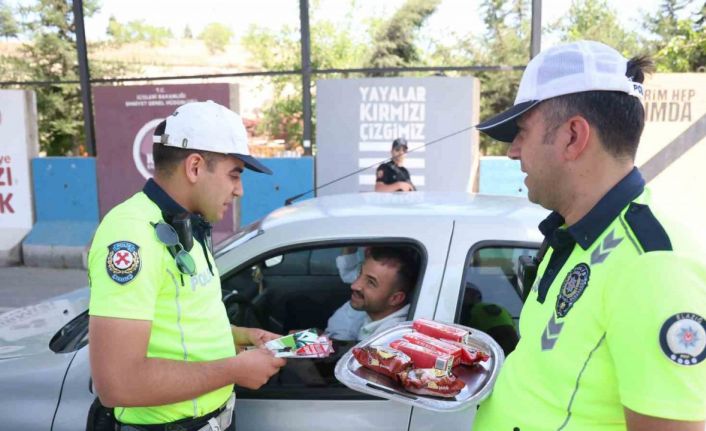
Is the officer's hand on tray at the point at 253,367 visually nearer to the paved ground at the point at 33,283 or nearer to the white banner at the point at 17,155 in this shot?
the paved ground at the point at 33,283

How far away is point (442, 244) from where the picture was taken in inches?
78.4

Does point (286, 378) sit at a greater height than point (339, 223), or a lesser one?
lesser

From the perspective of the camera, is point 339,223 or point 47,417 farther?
point 339,223

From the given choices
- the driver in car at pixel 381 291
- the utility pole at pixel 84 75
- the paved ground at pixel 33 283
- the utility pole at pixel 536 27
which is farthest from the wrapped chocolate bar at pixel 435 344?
the utility pole at pixel 84 75

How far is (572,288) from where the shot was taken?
1046 millimetres

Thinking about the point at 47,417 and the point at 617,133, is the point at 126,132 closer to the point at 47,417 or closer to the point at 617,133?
the point at 47,417

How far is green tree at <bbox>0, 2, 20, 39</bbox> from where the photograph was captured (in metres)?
17.9

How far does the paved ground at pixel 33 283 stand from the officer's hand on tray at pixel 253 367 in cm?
537

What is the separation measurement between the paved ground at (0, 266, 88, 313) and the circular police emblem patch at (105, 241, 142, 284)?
17.8ft

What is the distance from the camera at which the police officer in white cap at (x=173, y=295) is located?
1362mm

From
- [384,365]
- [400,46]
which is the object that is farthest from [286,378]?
[400,46]

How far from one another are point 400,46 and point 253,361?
80.0 ft

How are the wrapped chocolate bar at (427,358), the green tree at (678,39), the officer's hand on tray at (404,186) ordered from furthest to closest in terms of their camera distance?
the green tree at (678,39) → the officer's hand on tray at (404,186) → the wrapped chocolate bar at (427,358)

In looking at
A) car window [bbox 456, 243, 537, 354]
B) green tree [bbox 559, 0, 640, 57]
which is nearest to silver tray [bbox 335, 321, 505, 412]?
car window [bbox 456, 243, 537, 354]
